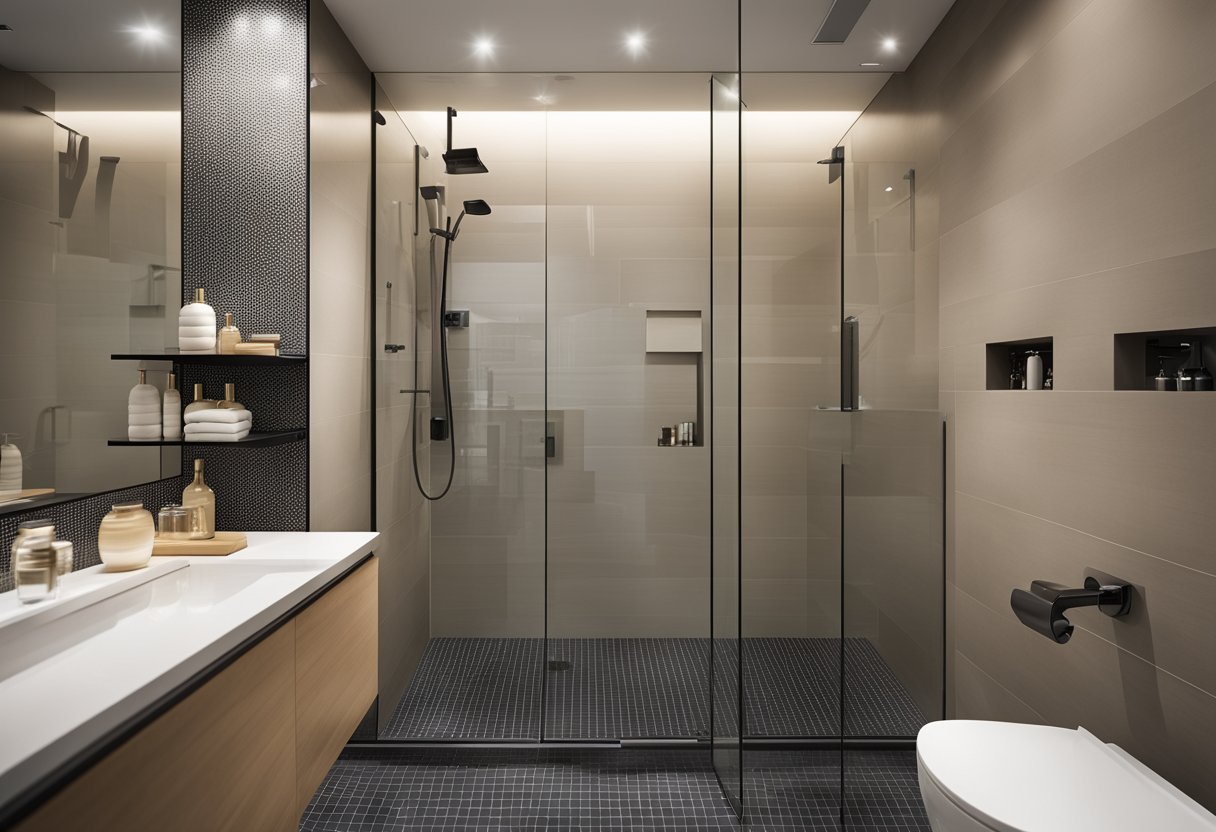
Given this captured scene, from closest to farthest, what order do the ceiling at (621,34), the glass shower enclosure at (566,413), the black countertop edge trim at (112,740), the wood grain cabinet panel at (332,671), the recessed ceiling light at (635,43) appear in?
the black countertop edge trim at (112,740) → the wood grain cabinet panel at (332,671) → the ceiling at (621,34) → the recessed ceiling light at (635,43) → the glass shower enclosure at (566,413)

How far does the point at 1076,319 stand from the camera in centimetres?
163

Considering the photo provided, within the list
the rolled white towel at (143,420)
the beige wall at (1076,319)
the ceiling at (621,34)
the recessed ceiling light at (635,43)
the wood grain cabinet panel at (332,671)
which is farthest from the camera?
the recessed ceiling light at (635,43)

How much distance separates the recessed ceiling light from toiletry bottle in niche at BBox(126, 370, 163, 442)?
1.95m

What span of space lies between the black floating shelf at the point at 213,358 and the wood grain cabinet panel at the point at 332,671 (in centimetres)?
67

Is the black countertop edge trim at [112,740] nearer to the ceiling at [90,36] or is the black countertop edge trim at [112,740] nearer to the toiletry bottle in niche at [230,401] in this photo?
the toiletry bottle in niche at [230,401]

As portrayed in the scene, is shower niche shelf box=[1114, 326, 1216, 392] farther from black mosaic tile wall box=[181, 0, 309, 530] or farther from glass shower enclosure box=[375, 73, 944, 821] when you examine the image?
black mosaic tile wall box=[181, 0, 309, 530]

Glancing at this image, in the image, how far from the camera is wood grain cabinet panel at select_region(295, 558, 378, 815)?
148cm

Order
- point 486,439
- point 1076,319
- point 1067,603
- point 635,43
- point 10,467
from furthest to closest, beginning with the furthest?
point 486,439, point 635,43, point 1076,319, point 1067,603, point 10,467

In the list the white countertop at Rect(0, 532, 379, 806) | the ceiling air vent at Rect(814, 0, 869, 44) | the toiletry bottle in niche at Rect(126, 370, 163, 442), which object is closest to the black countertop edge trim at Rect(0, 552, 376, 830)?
the white countertop at Rect(0, 532, 379, 806)

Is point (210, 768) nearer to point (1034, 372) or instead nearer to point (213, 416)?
point (213, 416)

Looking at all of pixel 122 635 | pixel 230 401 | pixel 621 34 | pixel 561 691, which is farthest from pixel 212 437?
pixel 621 34

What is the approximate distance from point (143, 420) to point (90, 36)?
3.19 feet

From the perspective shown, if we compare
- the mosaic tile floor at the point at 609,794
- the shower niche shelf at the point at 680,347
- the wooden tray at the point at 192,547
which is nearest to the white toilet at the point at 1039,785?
the mosaic tile floor at the point at 609,794

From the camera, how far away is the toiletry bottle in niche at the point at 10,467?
1.37 meters
